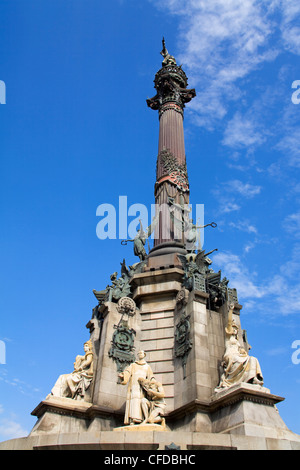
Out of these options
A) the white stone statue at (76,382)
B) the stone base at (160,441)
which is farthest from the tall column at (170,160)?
the stone base at (160,441)

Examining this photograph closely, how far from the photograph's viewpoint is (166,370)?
55.4ft

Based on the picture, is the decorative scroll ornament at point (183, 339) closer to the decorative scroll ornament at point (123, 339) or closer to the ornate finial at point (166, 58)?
the decorative scroll ornament at point (123, 339)

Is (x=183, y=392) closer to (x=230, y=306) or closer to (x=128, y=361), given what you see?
(x=128, y=361)

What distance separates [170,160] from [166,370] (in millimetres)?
12515

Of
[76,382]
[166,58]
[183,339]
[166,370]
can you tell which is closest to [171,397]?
[166,370]

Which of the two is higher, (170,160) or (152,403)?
(170,160)

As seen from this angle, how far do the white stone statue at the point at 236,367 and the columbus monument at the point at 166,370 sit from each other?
0.12 ft

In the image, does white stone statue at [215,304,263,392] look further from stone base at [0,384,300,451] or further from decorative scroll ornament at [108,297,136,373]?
decorative scroll ornament at [108,297,136,373]

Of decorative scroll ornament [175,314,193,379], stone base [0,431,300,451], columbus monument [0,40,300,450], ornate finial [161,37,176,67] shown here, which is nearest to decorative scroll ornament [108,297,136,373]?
columbus monument [0,40,300,450]

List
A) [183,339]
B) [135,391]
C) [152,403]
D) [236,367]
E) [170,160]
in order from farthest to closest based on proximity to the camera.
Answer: [170,160], [183,339], [236,367], [135,391], [152,403]

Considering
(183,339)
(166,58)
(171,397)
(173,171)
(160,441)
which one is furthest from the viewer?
(166,58)

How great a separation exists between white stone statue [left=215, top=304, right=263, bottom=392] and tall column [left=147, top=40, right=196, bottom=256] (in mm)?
6042

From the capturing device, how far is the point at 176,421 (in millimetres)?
15312

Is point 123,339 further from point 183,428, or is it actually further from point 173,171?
point 173,171
